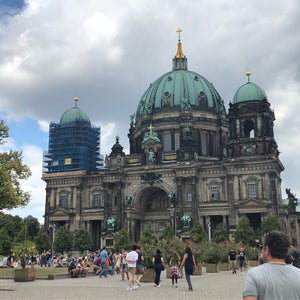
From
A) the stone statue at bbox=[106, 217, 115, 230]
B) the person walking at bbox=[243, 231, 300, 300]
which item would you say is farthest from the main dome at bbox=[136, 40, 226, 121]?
the person walking at bbox=[243, 231, 300, 300]

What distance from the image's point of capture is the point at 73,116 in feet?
347

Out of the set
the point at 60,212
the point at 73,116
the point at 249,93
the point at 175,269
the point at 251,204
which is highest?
the point at 73,116

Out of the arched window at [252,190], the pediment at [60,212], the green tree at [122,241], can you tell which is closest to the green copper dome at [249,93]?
the arched window at [252,190]

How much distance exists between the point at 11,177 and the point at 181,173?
45291 millimetres

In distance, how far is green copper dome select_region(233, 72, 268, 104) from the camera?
264 ft

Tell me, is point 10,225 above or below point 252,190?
below

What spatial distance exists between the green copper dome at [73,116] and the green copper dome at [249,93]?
3925 centimetres

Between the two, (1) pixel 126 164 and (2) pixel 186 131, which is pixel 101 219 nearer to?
(1) pixel 126 164

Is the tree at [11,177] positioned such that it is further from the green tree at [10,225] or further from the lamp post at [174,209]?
the green tree at [10,225]

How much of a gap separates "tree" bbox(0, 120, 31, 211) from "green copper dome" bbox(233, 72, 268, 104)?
5054cm

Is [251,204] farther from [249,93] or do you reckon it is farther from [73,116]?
[73,116]

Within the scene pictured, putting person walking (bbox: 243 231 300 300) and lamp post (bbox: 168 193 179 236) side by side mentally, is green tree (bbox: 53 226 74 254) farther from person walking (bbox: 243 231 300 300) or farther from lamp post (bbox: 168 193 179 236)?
person walking (bbox: 243 231 300 300)

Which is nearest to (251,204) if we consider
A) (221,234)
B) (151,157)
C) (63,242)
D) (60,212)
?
(221,234)

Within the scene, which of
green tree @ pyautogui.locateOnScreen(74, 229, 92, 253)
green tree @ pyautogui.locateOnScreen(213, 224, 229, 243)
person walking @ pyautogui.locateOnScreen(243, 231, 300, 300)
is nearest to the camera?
person walking @ pyautogui.locateOnScreen(243, 231, 300, 300)
